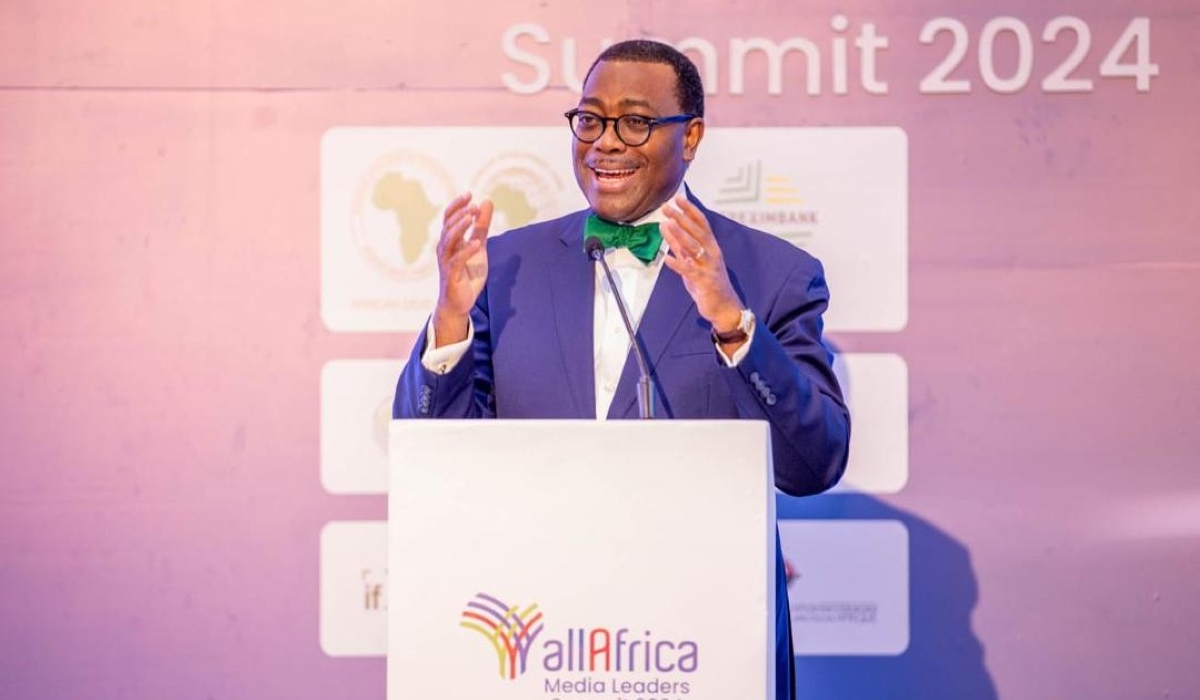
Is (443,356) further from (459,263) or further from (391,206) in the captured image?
(391,206)

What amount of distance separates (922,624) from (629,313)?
1.50 metres

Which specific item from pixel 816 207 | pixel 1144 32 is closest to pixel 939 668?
pixel 816 207

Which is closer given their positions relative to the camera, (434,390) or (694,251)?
(694,251)

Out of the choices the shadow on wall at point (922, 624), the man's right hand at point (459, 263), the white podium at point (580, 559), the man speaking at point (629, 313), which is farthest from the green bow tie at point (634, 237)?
the shadow on wall at point (922, 624)

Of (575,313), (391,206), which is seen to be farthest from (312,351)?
(575,313)

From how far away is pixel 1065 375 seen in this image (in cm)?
357

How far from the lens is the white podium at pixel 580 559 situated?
1.69 meters

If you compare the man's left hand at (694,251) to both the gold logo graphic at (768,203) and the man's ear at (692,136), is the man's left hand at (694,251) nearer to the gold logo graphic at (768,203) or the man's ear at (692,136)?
the man's ear at (692,136)

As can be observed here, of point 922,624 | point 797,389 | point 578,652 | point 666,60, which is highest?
point 666,60

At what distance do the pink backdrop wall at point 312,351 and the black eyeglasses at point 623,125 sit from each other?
0.95m

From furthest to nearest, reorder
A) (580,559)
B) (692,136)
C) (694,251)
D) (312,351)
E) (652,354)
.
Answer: (312,351) → (692,136) → (652,354) → (694,251) → (580,559)

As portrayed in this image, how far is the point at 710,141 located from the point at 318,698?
180 cm

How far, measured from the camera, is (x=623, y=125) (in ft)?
8.65

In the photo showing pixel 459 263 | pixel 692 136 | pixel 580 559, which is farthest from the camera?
pixel 692 136
